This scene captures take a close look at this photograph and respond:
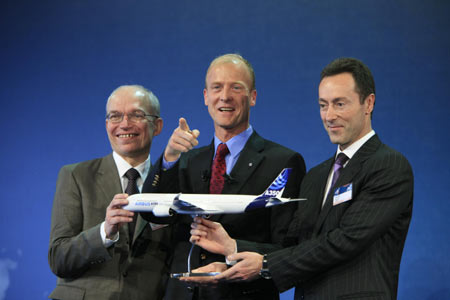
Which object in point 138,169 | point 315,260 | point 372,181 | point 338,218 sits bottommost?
point 315,260

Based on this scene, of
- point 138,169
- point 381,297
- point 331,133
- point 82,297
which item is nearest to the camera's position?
point 381,297

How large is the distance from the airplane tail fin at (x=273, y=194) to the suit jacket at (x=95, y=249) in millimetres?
972

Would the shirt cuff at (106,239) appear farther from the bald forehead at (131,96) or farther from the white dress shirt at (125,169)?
the bald forehead at (131,96)

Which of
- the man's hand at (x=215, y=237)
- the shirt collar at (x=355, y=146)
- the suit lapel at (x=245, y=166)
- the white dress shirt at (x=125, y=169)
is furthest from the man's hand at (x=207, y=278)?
the shirt collar at (x=355, y=146)

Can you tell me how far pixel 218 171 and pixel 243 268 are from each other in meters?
0.80

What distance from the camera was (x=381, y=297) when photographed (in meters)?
2.96

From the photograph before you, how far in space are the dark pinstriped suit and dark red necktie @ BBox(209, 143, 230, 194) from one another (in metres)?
0.67

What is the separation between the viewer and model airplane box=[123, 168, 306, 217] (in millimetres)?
3242

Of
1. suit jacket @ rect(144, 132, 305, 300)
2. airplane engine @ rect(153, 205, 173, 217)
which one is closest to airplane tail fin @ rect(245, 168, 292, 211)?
suit jacket @ rect(144, 132, 305, 300)

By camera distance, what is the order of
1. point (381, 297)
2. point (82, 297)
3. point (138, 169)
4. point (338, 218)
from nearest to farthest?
point (381, 297) → point (338, 218) → point (82, 297) → point (138, 169)

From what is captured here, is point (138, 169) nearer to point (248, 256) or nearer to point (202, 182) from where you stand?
point (202, 182)

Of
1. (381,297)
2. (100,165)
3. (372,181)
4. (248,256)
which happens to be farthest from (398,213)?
(100,165)

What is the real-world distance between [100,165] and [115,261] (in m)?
0.77

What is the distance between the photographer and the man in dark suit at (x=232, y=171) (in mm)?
3500
